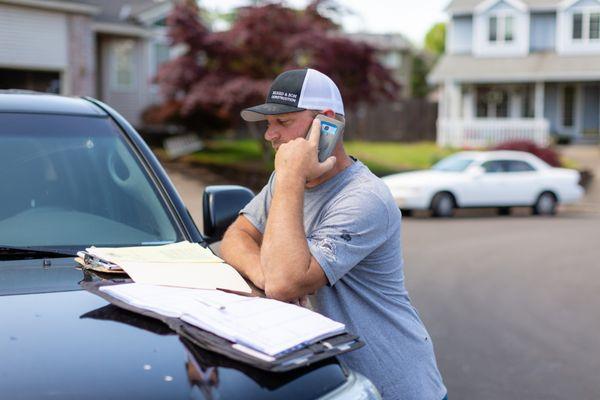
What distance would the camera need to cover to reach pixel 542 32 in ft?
126

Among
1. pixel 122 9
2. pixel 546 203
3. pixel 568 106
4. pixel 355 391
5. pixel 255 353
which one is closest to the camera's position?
pixel 255 353

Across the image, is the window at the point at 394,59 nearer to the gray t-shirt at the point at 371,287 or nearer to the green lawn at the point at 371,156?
the green lawn at the point at 371,156

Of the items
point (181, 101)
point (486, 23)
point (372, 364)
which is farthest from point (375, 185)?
point (486, 23)

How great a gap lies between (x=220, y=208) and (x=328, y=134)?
1205 millimetres

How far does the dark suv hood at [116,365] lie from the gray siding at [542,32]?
38271 millimetres

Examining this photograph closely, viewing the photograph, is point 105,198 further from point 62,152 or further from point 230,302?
point 230,302

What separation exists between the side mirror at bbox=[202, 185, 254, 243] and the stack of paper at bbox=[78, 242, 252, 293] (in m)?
0.73

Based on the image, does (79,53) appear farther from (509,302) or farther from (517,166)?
(509,302)

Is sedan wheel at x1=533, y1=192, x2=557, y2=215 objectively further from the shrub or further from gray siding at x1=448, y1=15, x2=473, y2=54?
gray siding at x1=448, y1=15, x2=473, y2=54

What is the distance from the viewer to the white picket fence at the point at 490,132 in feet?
114

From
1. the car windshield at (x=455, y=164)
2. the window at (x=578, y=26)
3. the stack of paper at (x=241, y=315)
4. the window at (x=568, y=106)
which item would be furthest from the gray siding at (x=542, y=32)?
the stack of paper at (x=241, y=315)

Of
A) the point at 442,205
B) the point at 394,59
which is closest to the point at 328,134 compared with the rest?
the point at 442,205

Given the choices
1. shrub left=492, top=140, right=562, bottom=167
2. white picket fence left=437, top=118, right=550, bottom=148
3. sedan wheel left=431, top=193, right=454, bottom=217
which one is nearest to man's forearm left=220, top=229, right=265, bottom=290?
sedan wheel left=431, top=193, right=454, bottom=217

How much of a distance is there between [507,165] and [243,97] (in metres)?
6.70
